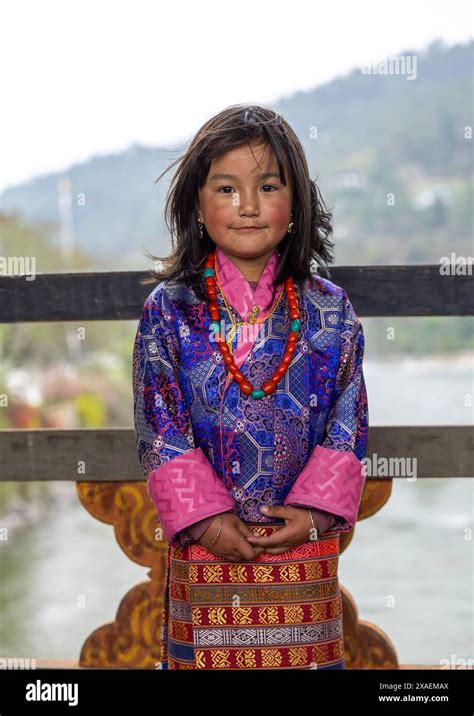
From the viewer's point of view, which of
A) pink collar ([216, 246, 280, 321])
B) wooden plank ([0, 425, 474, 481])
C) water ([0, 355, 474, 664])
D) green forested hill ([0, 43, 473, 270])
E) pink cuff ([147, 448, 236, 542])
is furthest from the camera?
green forested hill ([0, 43, 473, 270])

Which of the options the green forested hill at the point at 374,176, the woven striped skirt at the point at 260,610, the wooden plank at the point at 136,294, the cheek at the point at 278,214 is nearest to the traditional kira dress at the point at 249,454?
the woven striped skirt at the point at 260,610

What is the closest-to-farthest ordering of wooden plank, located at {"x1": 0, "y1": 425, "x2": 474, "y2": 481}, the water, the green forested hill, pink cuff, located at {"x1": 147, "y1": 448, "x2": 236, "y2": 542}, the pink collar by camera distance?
1. pink cuff, located at {"x1": 147, "y1": 448, "x2": 236, "y2": 542}
2. the pink collar
3. wooden plank, located at {"x1": 0, "y1": 425, "x2": 474, "y2": 481}
4. the water
5. the green forested hill

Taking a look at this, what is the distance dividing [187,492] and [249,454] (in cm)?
13

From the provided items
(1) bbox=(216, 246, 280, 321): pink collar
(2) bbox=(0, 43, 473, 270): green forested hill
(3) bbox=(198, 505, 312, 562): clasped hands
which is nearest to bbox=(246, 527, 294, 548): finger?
(3) bbox=(198, 505, 312, 562): clasped hands

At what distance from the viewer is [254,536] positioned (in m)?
1.78

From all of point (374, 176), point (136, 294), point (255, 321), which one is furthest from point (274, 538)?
point (374, 176)

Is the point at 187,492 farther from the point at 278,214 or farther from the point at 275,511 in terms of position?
the point at 278,214

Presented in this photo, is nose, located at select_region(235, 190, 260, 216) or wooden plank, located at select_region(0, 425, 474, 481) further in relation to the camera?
wooden plank, located at select_region(0, 425, 474, 481)

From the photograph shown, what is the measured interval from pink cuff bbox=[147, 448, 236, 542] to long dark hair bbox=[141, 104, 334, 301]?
30 centimetres

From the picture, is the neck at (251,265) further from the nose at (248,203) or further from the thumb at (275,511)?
the thumb at (275,511)

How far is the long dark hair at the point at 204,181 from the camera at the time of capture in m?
1.81

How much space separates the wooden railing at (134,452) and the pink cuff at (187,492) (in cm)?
45

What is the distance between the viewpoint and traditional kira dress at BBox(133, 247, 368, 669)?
178cm

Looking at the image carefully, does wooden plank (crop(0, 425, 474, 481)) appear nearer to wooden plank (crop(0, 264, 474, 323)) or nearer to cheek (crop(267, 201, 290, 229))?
wooden plank (crop(0, 264, 474, 323))
